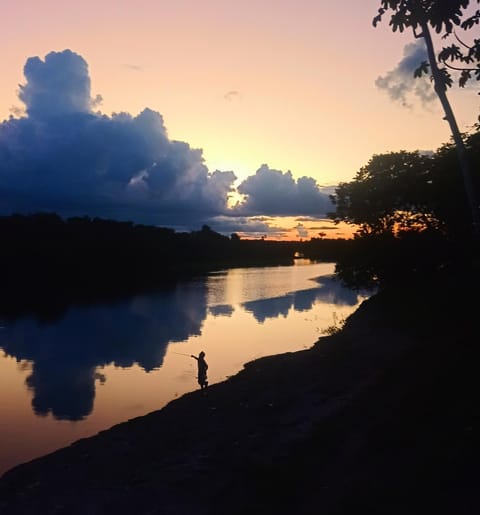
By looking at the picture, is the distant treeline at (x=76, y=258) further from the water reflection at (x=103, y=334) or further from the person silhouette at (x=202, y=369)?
the person silhouette at (x=202, y=369)

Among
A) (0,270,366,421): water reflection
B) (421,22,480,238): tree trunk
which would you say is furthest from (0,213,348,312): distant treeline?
(421,22,480,238): tree trunk

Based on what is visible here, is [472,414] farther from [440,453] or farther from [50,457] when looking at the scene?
[50,457]

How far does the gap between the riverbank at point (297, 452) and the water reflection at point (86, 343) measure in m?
7.93

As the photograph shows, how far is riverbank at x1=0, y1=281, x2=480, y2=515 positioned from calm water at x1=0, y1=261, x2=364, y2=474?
3594mm

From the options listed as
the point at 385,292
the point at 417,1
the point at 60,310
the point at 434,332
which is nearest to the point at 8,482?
the point at 417,1

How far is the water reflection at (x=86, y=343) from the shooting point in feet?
108

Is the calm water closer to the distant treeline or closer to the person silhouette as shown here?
the person silhouette

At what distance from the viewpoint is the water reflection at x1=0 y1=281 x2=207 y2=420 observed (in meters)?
32.9

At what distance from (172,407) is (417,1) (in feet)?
68.2

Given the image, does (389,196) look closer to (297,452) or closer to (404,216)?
(404,216)

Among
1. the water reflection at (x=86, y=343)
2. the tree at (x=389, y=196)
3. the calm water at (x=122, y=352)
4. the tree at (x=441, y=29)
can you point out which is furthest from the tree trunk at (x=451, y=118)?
the tree at (x=389, y=196)

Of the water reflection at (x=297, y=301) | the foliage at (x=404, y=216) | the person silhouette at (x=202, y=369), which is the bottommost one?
A: the water reflection at (x=297, y=301)

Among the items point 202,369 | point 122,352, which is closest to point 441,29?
point 202,369

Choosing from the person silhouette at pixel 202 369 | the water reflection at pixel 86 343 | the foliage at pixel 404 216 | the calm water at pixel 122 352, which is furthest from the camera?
the foliage at pixel 404 216
